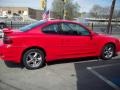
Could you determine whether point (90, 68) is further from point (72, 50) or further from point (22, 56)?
point (22, 56)

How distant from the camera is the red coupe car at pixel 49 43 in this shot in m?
8.91

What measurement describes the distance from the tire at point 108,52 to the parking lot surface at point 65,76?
0.47m

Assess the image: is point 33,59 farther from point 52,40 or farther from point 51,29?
point 51,29

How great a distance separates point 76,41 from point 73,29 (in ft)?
1.45

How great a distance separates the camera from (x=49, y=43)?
945 cm

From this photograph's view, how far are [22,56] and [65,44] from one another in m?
1.63

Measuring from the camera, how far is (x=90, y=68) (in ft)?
30.8

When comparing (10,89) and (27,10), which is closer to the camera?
(10,89)

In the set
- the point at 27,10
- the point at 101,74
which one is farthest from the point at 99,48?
the point at 27,10

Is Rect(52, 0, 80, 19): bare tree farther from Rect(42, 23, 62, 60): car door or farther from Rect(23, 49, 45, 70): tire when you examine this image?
Rect(23, 49, 45, 70): tire

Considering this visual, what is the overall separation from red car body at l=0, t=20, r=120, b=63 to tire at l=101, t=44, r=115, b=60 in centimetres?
18

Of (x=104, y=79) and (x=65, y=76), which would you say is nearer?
(x=104, y=79)

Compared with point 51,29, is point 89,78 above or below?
below

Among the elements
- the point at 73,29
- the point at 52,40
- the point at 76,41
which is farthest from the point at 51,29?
the point at 76,41
